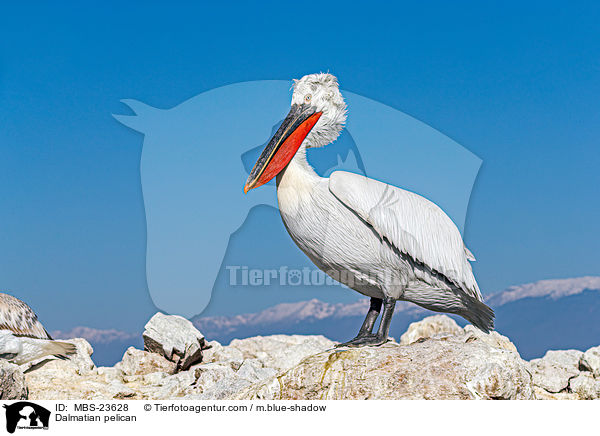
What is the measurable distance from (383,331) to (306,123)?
6.35 feet

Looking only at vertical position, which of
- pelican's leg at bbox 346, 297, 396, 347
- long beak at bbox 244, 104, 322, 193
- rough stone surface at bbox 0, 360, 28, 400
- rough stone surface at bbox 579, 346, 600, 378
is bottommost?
rough stone surface at bbox 0, 360, 28, 400

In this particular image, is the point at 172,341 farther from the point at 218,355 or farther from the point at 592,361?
the point at 592,361

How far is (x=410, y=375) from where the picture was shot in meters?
4.37

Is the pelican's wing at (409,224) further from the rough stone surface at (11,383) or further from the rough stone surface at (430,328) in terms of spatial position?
the rough stone surface at (430,328)

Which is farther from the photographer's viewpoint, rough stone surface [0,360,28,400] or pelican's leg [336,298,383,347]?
rough stone surface [0,360,28,400]

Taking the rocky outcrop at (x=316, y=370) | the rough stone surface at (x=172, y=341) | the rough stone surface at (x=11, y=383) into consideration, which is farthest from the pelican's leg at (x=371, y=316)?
the rough stone surface at (x=172, y=341)

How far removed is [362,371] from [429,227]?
1.49m

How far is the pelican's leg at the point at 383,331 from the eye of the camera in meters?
4.89

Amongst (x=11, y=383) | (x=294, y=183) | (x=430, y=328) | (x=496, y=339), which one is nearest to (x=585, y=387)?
(x=496, y=339)

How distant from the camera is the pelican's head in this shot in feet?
16.7

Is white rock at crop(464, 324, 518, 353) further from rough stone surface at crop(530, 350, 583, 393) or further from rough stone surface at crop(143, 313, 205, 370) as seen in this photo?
rough stone surface at crop(143, 313, 205, 370)

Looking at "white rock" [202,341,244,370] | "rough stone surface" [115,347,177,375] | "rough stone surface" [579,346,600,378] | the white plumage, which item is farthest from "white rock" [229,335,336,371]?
"rough stone surface" [579,346,600,378]

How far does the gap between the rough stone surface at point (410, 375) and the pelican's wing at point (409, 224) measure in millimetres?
722
